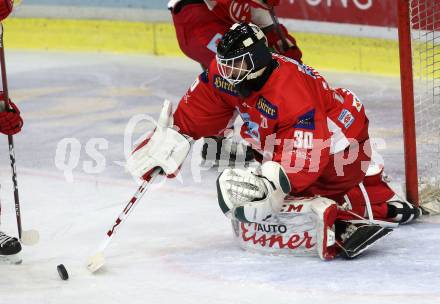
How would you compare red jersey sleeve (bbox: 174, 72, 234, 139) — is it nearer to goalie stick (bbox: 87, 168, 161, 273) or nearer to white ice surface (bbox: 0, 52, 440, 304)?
goalie stick (bbox: 87, 168, 161, 273)

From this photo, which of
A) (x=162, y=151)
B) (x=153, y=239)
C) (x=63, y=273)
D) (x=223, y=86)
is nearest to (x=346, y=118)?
(x=223, y=86)

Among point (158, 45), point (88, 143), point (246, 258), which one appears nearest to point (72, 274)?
point (246, 258)

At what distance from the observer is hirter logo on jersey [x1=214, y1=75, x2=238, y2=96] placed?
11.3 ft

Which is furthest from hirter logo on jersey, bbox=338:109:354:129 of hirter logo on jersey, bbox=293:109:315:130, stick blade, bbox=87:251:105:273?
stick blade, bbox=87:251:105:273

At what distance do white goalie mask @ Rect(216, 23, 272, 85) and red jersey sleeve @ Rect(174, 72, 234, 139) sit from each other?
326 mm

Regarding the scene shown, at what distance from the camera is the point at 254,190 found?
311 centimetres

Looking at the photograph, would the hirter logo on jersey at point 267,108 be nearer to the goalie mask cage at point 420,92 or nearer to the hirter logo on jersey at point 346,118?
the hirter logo on jersey at point 346,118

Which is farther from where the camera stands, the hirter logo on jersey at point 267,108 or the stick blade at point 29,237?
the stick blade at point 29,237

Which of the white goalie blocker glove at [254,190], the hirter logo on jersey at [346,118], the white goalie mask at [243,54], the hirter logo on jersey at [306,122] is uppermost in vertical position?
the white goalie mask at [243,54]

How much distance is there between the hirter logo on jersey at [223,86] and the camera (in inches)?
135

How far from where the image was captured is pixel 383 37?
19.7ft

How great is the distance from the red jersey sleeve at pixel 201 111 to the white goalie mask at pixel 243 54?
33 centimetres

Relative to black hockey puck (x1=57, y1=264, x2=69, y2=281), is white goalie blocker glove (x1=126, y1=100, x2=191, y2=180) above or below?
above

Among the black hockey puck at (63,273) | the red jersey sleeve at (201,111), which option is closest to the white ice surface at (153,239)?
the black hockey puck at (63,273)
